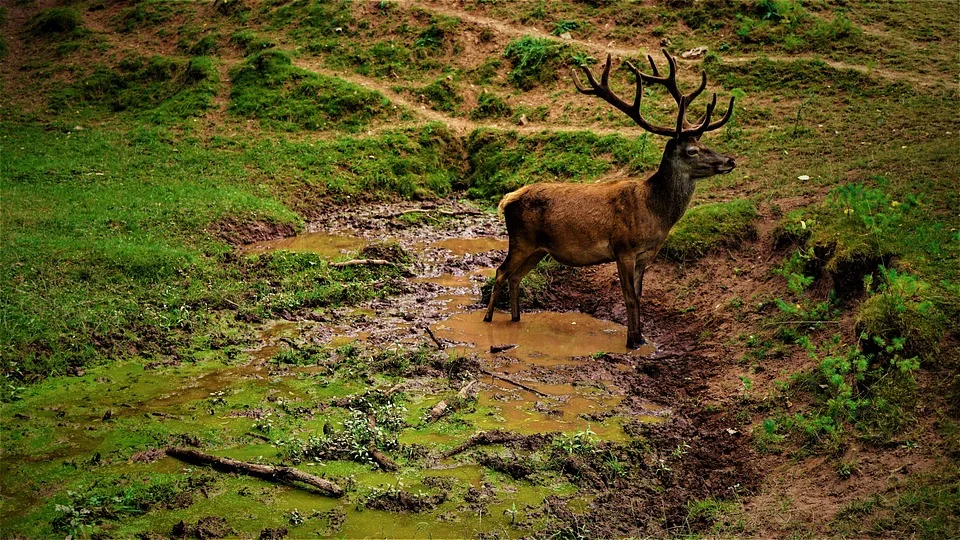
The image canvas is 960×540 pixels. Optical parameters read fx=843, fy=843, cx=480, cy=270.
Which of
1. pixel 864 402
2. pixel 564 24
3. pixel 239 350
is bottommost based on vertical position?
pixel 239 350

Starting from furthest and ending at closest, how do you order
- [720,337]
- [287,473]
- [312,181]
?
[312,181] → [720,337] → [287,473]

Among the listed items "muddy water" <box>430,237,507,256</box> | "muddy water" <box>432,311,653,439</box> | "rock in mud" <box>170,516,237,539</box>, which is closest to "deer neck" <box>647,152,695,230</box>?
"muddy water" <box>432,311,653,439</box>

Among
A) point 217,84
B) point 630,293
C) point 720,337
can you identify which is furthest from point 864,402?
point 217,84

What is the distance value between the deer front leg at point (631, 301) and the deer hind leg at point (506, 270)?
1.35 metres

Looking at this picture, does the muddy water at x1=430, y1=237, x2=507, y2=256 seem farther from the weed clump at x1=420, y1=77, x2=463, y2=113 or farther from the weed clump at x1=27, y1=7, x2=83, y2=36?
the weed clump at x1=27, y1=7, x2=83, y2=36

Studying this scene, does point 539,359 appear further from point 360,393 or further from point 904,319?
point 904,319

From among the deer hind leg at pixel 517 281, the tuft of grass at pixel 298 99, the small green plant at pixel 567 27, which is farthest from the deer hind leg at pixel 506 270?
the small green plant at pixel 567 27

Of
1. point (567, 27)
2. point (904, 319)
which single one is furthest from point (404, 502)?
point (567, 27)

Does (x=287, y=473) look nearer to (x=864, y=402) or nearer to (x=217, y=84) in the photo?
(x=864, y=402)

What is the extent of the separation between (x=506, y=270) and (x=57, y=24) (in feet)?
62.8

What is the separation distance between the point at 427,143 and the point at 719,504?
12530mm

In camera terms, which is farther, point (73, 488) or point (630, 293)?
point (630, 293)

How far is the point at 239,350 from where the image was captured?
10180 millimetres

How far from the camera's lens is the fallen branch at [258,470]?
7.09m
